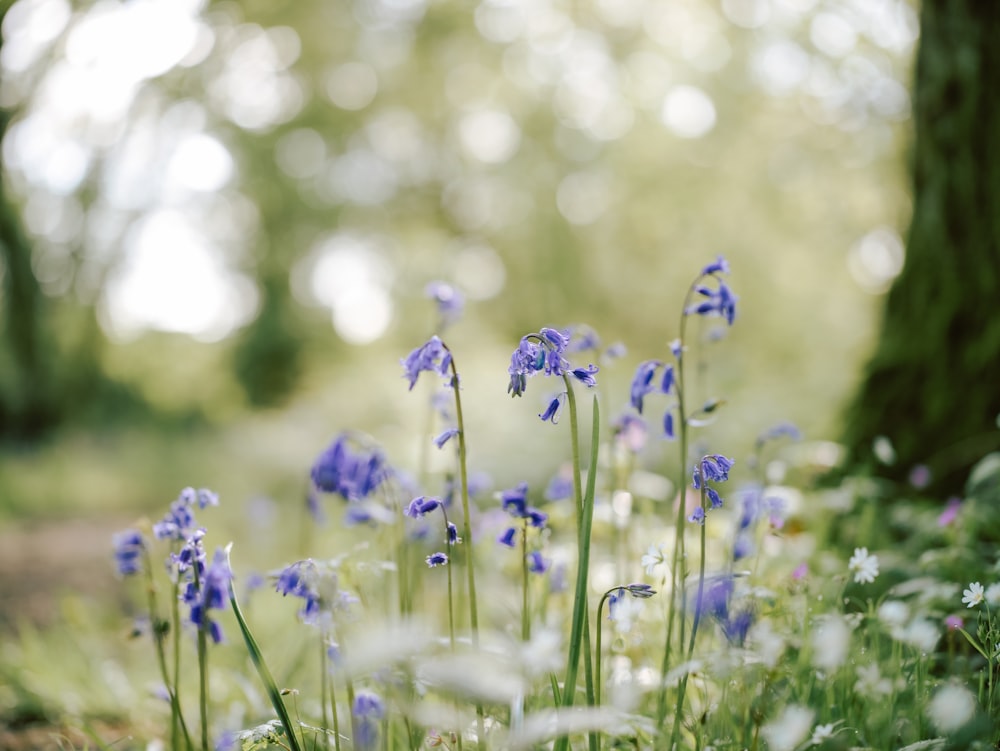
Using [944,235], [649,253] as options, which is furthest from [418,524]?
[649,253]

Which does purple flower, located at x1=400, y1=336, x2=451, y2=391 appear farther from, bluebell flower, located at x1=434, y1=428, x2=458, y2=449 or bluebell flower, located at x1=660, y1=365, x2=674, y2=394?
bluebell flower, located at x1=660, y1=365, x2=674, y2=394

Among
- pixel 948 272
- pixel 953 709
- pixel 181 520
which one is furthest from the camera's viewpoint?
pixel 948 272

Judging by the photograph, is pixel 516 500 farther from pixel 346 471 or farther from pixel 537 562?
pixel 346 471

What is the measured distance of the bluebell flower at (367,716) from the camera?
1.39 metres

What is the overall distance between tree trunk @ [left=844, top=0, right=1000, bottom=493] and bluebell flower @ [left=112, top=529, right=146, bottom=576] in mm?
2935

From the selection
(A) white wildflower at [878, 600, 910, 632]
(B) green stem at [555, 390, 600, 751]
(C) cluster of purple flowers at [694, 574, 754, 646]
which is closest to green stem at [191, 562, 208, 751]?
(B) green stem at [555, 390, 600, 751]

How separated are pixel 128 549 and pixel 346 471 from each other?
1.76 ft

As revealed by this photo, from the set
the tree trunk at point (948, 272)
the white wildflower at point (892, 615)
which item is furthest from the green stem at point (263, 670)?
the tree trunk at point (948, 272)

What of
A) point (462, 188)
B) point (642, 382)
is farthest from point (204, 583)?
point (462, 188)

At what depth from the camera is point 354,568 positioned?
1894 millimetres

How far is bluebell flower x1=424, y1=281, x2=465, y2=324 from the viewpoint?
7.41 ft

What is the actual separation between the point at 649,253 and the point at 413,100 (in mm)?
5110

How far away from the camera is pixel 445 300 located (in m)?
2.26

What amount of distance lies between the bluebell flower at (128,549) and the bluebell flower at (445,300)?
938mm
